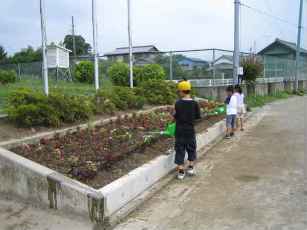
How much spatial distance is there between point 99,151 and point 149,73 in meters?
11.0

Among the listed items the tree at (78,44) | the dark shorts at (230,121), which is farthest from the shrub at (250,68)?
the tree at (78,44)

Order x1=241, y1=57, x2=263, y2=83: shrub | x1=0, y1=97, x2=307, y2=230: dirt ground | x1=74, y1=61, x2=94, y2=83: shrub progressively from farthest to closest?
x1=74, y1=61, x2=94, y2=83: shrub, x1=241, y1=57, x2=263, y2=83: shrub, x1=0, y1=97, x2=307, y2=230: dirt ground

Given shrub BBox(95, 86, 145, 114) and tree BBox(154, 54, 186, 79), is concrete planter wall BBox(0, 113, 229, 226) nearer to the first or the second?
shrub BBox(95, 86, 145, 114)

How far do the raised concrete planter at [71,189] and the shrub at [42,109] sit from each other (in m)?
1.49

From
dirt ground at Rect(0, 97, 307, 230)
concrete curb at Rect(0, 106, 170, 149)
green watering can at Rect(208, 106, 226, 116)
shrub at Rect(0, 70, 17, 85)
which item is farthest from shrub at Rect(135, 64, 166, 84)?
dirt ground at Rect(0, 97, 307, 230)

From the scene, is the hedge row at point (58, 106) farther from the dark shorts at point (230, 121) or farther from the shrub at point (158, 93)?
the dark shorts at point (230, 121)

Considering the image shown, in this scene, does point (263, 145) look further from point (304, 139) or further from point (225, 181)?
point (225, 181)

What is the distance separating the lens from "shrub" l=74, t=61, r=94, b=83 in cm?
2309

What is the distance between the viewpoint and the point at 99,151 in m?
6.23

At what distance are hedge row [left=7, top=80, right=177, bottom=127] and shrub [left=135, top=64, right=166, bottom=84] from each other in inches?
246

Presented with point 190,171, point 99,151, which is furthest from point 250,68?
point 99,151

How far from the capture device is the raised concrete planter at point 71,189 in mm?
4402

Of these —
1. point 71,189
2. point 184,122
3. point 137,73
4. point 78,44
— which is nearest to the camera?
point 71,189

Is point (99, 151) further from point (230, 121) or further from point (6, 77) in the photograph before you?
point (6, 77)
